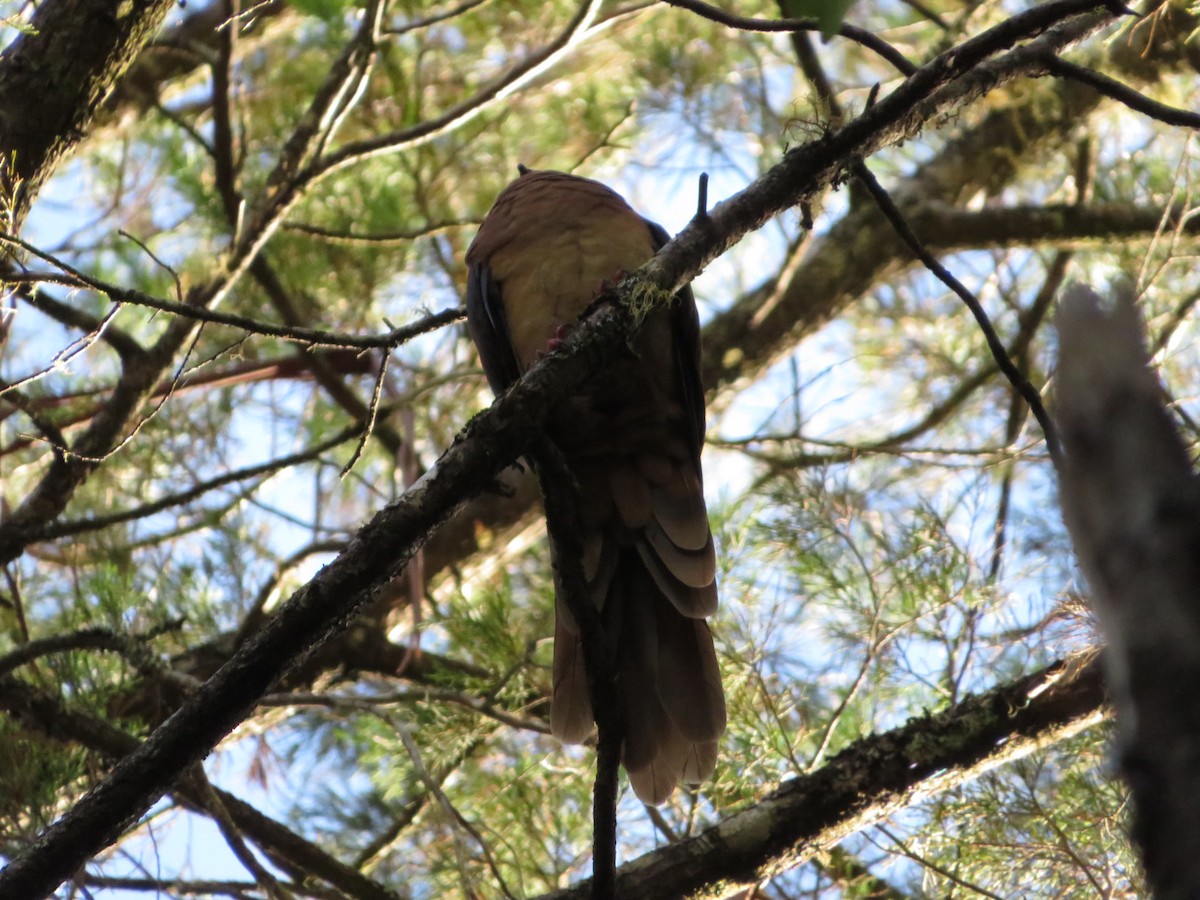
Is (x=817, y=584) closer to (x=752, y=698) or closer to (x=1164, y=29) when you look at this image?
(x=752, y=698)

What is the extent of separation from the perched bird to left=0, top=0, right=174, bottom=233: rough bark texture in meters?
0.87

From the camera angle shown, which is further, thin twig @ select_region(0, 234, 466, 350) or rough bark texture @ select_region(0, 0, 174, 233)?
rough bark texture @ select_region(0, 0, 174, 233)

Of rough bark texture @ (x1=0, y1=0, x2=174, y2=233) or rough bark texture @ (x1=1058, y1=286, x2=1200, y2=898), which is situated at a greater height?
rough bark texture @ (x1=0, y1=0, x2=174, y2=233)

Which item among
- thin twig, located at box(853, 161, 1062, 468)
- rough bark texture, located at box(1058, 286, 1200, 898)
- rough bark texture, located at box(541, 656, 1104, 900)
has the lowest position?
rough bark texture, located at box(1058, 286, 1200, 898)

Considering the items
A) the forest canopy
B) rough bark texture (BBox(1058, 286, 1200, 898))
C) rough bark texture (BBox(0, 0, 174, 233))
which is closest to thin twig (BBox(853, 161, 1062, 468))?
the forest canopy

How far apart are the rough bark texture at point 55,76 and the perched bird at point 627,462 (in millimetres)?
871

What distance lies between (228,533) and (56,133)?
172 cm

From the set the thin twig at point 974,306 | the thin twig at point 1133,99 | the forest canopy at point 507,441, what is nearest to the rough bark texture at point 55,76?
the forest canopy at point 507,441

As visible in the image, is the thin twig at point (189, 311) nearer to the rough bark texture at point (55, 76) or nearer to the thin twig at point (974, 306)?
the rough bark texture at point (55, 76)

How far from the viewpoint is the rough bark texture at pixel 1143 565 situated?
1.83 feet

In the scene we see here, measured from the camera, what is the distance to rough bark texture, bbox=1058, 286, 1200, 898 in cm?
56

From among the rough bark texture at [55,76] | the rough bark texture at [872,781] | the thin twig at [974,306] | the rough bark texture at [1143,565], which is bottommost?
the rough bark texture at [1143,565]

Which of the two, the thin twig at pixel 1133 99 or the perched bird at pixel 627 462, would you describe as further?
the perched bird at pixel 627 462

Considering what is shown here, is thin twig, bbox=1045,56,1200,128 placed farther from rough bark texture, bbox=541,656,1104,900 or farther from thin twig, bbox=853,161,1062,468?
rough bark texture, bbox=541,656,1104,900
